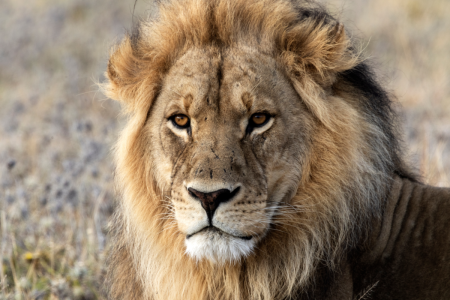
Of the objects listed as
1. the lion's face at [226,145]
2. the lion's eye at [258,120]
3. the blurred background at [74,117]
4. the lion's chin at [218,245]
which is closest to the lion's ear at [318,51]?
the lion's face at [226,145]

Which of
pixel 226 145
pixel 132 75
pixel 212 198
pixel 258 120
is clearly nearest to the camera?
pixel 212 198

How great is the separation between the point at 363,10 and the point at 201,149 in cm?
1132

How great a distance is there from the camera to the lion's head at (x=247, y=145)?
2674mm

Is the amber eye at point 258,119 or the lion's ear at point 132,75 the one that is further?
the lion's ear at point 132,75

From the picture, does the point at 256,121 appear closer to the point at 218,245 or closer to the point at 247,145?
the point at 247,145

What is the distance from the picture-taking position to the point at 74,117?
7945mm

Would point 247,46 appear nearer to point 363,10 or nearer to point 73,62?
point 73,62

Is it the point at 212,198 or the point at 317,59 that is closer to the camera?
the point at 212,198

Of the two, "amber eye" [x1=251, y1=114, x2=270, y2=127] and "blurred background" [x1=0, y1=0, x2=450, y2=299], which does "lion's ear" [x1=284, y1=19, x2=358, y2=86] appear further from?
"blurred background" [x1=0, y1=0, x2=450, y2=299]

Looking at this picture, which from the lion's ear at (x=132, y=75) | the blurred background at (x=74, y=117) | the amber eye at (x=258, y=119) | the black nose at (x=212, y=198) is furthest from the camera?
the blurred background at (x=74, y=117)

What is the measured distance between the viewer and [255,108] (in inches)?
108

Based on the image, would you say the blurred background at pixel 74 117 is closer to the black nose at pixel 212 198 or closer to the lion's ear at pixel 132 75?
the lion's ear at pixel 132 75

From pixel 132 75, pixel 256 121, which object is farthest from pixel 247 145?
pixel 132 75

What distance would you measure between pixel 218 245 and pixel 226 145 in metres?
0.51
